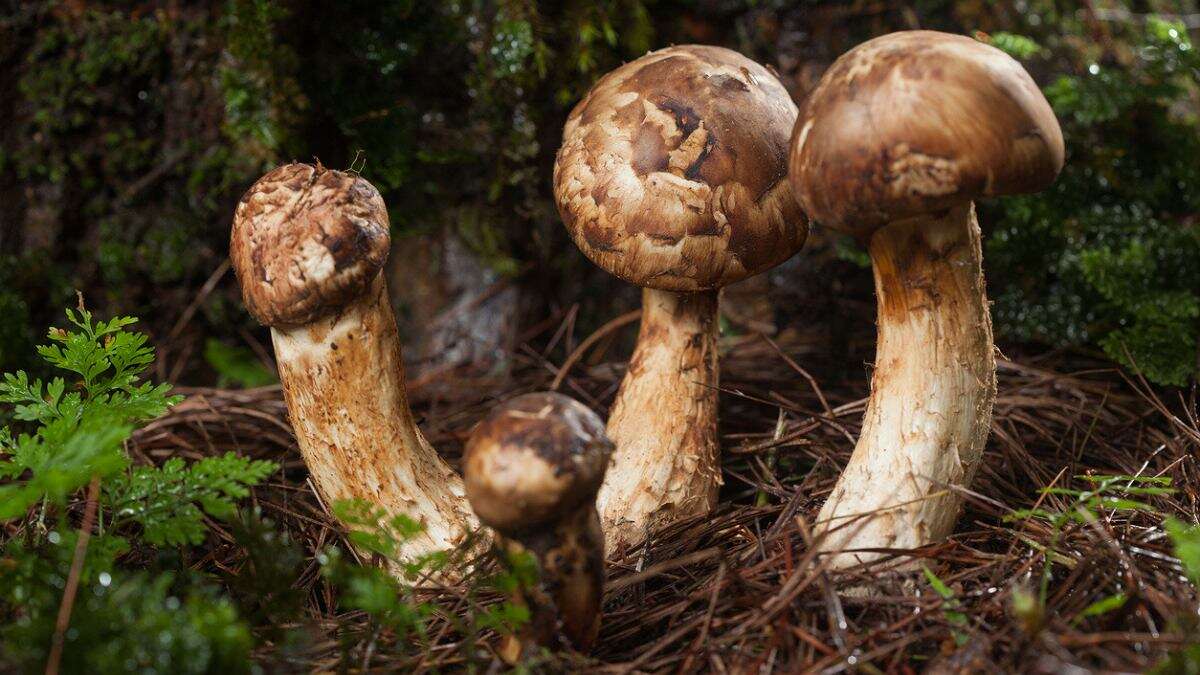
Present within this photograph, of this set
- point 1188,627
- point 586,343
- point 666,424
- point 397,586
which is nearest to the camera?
point 1188,627

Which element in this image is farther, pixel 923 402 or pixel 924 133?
pixel 923 402

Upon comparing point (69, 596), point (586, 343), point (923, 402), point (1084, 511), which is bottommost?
point (586, 343)

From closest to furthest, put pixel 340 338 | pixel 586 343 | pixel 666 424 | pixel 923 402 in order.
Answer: pixel 923 402, pixel 340 338, pixel 666 424, pixel 586 343

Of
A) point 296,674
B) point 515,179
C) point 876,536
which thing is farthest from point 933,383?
point 515,179

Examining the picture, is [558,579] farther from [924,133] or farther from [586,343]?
[586,343]

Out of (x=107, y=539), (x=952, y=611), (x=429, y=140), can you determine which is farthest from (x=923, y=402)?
(x=429, y=140)

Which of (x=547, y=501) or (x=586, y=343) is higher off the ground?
(x=547, y=501)
